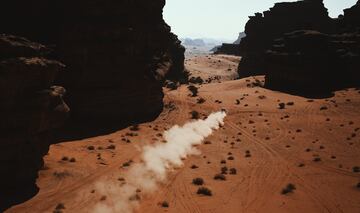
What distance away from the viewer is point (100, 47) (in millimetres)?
43438

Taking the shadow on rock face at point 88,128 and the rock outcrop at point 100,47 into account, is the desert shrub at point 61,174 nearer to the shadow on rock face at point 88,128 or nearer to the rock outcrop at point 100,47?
the shadow on rock face at point 88,128

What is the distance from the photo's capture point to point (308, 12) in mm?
117438

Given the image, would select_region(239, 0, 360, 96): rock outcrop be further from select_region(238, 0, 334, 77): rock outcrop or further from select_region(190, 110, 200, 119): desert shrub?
select_region(238, 0, 334, 77): rock outcrop

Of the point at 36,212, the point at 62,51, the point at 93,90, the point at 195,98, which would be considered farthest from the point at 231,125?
the point at 36,212

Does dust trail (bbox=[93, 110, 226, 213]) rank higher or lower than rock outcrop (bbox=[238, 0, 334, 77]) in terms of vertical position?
lower

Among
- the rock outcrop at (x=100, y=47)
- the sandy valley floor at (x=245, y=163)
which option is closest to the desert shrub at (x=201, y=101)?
the sandy valley floor at (x=245, y=163)

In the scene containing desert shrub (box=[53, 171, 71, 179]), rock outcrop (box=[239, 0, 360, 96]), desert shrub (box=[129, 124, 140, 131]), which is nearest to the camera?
desert shrub (box=[53, 171, 71, 179])

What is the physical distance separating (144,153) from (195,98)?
29840mm

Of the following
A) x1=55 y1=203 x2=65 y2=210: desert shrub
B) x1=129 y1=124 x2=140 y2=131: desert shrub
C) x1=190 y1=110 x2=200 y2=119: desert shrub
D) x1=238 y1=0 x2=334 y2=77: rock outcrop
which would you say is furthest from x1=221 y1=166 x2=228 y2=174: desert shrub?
x1=238 y1=0 x2=334 y2=77: rock outcrop

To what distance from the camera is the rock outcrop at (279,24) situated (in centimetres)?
11632

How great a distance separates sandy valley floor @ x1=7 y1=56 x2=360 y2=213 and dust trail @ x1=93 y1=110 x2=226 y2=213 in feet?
2.55

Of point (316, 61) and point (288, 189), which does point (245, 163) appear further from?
point (316, 61)

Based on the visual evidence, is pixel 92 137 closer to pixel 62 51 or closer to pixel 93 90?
pixel 93 90

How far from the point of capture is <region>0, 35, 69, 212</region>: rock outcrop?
23.8 meters
